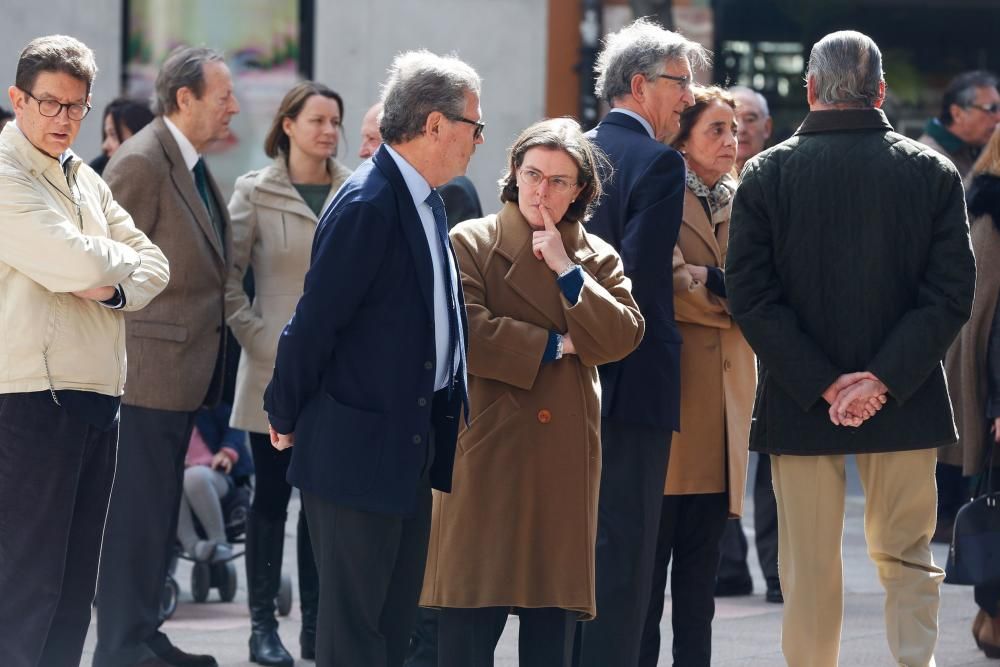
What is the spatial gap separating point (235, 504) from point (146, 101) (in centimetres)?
195

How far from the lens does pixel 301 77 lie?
42.0ft

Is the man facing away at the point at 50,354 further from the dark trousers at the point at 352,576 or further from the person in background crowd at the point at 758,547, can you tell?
the person in background crowd at the point at 758,547

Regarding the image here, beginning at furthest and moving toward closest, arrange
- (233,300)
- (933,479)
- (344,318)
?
(233,300) < (933,479) < (344,318)

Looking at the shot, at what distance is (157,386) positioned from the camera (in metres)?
5.80

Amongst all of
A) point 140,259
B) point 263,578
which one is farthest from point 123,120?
point 140,259

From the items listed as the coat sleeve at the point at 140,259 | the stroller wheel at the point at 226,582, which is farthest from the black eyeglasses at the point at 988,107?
the coat sleeve at the point at 140,259

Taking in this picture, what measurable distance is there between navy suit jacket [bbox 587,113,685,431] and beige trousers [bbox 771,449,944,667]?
477mm

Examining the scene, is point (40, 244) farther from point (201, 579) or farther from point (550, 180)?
point (201, 579)

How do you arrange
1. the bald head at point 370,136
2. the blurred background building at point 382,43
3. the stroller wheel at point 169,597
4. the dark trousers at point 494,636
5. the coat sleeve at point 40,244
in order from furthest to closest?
the blurred background building at point 382,43 < the stroller wheel at point 169,597 < the bald head at point 370,136 < the dark trousers at point 494,636 < the coat sleeve at point 40,244

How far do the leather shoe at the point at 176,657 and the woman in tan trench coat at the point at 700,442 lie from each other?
1618 millimetres

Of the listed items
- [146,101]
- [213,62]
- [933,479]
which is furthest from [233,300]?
[933,479]

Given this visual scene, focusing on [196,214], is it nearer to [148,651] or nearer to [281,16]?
[148,651]

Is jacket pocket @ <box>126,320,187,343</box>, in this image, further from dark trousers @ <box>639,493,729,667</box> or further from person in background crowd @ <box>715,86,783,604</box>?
person in background crowd @ <box>715,86,783,604</box>

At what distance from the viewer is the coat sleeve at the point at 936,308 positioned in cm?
484
